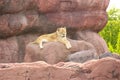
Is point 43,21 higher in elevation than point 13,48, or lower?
higher

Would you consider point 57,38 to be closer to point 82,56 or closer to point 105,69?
point 82,56

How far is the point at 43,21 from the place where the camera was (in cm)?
1182

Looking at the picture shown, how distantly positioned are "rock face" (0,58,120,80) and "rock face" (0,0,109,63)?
5244 millimetres

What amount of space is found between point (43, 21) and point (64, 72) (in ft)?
20.3

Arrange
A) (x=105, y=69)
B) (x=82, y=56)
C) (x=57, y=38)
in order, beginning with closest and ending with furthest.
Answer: (x=105, y=69), (x=82, y=56), (x=57, y=38)

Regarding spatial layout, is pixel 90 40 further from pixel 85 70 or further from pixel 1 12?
pixel 85 70

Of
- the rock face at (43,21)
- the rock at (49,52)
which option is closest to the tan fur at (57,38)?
the rock at (49,52)

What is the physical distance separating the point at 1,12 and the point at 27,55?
3.81 feet

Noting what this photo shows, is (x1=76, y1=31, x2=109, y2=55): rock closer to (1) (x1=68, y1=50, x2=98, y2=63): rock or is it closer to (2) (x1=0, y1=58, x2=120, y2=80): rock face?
(1) (x1=68, y1=50, x2=98, y2=63): rock

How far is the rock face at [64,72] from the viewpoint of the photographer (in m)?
5.65

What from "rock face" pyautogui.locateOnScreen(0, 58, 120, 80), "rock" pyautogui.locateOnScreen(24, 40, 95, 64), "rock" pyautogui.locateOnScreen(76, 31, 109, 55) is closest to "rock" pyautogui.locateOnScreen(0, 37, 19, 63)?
"rock" pyautogui.locateOnScreen(24, 40, 95, 64)

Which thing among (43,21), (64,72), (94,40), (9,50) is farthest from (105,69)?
(94,40)

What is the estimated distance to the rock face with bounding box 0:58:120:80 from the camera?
5.65 metres

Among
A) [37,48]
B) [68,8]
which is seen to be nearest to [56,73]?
[37,48]
